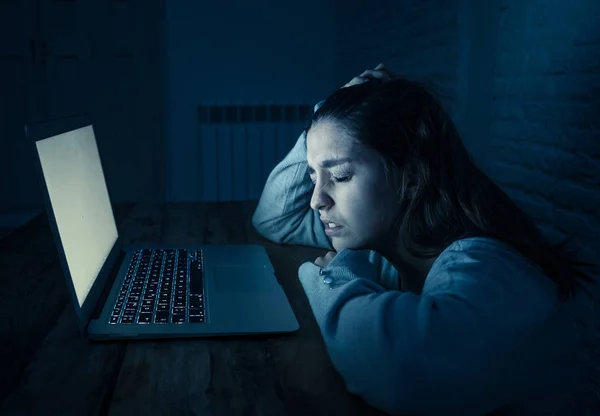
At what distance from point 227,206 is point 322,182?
0.94 meters

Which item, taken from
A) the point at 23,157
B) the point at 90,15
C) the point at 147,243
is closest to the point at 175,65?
the point at 90,15

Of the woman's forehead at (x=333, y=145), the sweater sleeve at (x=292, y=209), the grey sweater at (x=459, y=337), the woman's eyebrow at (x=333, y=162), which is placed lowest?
the sweater sleeve at (x=292, y=209)

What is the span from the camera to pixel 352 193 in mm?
936

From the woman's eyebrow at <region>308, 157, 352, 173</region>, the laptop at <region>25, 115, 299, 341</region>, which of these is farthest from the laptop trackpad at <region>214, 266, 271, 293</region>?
the woman's eyebrow at <region>308, 157, 352, 173</region>

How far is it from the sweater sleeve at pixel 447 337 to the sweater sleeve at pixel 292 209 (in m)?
0.64

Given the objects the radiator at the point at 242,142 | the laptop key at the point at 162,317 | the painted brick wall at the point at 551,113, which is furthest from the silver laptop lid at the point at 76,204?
the radiator at the point at 242,142

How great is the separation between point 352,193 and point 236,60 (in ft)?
9.59

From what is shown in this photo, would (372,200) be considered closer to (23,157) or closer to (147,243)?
(147,243)

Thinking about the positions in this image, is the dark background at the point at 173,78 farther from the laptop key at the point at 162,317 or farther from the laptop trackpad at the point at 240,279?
the laptop key at the point at 162,317

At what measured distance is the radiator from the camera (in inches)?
142

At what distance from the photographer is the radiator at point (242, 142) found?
142 inches

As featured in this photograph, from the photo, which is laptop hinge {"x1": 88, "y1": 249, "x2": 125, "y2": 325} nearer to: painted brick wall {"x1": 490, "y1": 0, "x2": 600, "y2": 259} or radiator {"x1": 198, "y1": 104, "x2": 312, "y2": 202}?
painted brick wall {"x1": 490, "y1": 0, "x2": 600, "y2": 259}

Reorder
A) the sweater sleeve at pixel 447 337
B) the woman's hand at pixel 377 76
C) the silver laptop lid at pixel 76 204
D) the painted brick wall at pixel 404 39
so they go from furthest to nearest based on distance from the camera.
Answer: the painted brick wall at pixel 404 39, the woman's hand at pixel 377 76, the silver laptop lid at pixel 76 204, the sweater sleeve at pixel 447 337

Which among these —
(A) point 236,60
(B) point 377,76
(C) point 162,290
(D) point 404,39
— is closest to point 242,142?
(A) point 236,60
